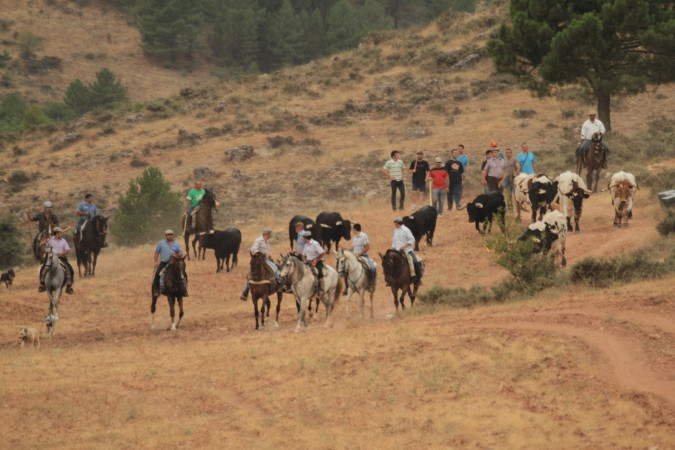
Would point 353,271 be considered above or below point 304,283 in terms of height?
above

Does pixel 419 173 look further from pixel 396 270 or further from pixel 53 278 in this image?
pixel 53 278

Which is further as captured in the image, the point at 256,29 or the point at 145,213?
the point at 256,29

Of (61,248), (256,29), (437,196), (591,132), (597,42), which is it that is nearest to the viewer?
(61,248)

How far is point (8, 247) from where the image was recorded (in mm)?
36656

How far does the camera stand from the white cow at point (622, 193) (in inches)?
1049

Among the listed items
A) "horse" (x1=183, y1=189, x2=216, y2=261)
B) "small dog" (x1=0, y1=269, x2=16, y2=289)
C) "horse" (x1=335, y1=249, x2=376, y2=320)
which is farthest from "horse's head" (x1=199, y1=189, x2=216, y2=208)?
"horse" (x1=335, y1=249, x2=376, y2=320)

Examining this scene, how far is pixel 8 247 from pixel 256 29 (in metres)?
55.5

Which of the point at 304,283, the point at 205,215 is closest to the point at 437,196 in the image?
the point at 205,215

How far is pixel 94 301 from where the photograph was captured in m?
26.1

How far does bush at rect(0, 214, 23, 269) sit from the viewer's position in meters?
36.6

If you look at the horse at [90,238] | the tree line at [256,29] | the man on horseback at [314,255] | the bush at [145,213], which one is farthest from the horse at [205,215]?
the tree line at [256,29]

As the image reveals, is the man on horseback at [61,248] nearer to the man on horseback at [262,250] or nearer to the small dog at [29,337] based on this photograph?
the small dog at [29,337]

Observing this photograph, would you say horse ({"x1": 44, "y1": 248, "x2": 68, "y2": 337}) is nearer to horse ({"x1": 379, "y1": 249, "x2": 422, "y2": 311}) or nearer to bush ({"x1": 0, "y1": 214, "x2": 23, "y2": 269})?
horse ({"x1": 379, "y1": 249, "x2": 422, "y2": 311})

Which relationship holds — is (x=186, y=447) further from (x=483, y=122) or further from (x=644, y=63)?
(x=483, y=122)
